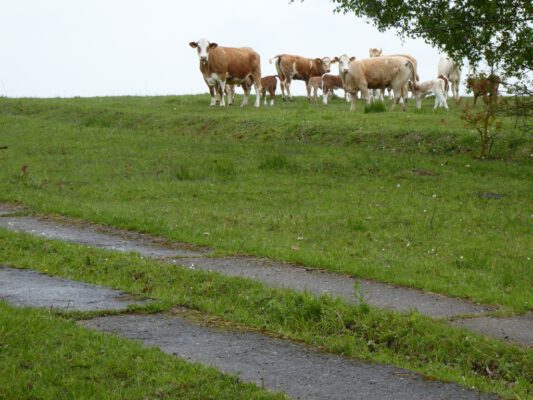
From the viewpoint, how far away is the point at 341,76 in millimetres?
35062

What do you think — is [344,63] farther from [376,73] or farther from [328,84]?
[328,84]

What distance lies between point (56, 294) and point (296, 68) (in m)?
36.6

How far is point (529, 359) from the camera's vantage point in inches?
286

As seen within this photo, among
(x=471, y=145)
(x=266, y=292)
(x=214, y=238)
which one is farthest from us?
(x=471, y=145)

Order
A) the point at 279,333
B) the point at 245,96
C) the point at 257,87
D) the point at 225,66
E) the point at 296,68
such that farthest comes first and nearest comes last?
the point at 296,68 < the point at 245,96 < the point at 257,87 < the point at 225,66 < the point at 279,333

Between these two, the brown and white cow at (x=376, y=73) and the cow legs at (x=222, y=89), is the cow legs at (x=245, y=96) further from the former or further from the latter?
the brown and white cow at (x=376, y=73)

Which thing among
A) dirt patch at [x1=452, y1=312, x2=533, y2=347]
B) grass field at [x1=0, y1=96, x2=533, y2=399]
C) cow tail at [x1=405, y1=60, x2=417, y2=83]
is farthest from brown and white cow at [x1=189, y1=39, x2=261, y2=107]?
dirt patch at [x1=452, y1=312, x2=533, y2=347]

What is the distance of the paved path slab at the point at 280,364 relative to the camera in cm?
646

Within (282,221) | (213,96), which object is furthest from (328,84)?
(282,221)

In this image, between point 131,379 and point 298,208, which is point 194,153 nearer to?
point 298,208

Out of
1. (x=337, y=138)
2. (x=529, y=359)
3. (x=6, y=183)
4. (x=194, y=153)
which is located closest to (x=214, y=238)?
(x=529, y=359)

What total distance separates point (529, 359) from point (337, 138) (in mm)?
17668

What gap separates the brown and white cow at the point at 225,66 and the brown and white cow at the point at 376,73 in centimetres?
442

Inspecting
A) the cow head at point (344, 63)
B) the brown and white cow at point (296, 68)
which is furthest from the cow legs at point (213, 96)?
the brown and white cow at point (296, 68)
